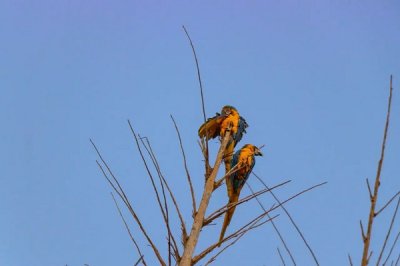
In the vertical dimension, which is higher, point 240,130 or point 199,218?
point 240,130

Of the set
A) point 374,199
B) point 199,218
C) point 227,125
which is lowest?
point 374,199

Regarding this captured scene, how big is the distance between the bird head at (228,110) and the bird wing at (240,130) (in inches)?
5.1

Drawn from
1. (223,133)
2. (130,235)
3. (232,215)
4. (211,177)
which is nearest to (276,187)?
(211,177)

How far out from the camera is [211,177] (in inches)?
162

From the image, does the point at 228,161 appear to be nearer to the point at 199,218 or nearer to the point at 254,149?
the point at 254,149

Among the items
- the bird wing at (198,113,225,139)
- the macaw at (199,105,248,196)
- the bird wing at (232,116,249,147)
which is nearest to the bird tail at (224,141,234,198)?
the macaw at (199,105,248,196)

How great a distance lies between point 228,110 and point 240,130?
1.12ft

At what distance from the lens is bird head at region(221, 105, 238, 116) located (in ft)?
18.4

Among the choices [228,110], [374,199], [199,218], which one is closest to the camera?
[374,199]

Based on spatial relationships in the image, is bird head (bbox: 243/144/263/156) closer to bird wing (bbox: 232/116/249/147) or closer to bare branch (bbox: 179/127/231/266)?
bird wing (bbox: 232/116/249/147)

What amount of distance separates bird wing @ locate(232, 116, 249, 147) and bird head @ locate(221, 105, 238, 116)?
13 centimetres

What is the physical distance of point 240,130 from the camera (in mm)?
5484

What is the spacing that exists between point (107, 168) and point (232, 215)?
1595mm

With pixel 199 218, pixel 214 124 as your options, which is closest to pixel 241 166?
pixel 214 124
